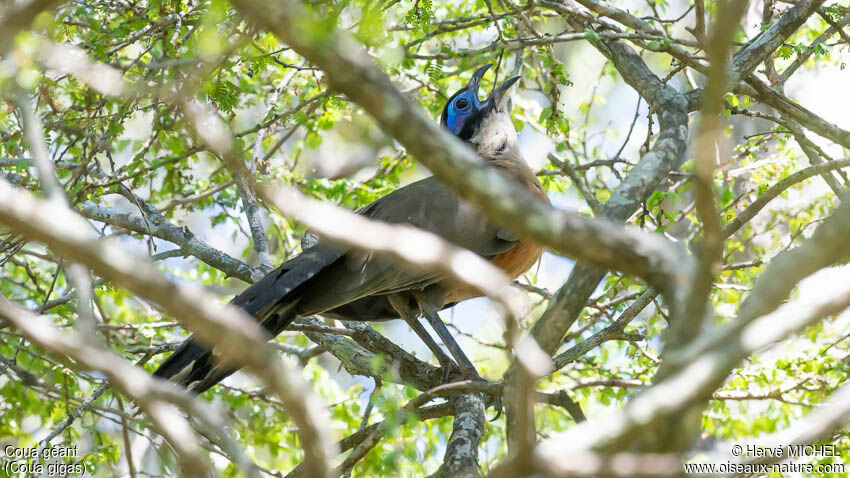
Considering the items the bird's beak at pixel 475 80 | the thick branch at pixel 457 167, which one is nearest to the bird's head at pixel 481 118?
the bird's beak at pixel 475 80

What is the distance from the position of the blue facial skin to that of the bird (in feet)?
1.90

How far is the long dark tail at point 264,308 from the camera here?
3.86 metres

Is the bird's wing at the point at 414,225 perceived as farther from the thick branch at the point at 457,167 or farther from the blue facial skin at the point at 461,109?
the thick branch at the point at 457,167

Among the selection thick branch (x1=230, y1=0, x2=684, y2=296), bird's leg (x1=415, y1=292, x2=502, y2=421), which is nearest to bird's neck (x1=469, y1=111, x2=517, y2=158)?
bird's leg (x1=415, y1=292, x2=502, y2=421)

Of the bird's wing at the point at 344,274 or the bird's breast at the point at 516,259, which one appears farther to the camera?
the bird's breast at the point at 516,259

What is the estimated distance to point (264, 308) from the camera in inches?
166

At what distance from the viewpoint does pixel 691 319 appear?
1937 millimetres

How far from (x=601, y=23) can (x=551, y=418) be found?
3979 millimetres

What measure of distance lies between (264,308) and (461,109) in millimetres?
3080

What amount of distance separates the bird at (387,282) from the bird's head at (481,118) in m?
0.34

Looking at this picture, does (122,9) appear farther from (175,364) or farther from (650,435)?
(650,435)

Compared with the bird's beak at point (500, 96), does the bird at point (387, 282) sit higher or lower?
lower

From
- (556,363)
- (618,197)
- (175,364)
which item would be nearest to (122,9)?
(175,364)

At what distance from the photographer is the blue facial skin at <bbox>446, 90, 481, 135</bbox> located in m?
6.68
